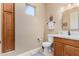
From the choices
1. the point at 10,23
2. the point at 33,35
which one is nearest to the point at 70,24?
the point at 33,35

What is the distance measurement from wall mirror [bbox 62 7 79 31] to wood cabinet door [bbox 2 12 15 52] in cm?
93

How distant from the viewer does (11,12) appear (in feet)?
6.81

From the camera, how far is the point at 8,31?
1975 millimetres

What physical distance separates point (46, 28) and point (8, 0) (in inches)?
33.7

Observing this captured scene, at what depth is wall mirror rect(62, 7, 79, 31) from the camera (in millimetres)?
2197

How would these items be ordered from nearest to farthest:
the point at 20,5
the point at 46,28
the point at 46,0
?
the point at 46,0, the point at 20,5, the point at 46,28

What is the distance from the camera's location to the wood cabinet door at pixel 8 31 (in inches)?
77.6

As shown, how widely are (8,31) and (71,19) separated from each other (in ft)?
3.80

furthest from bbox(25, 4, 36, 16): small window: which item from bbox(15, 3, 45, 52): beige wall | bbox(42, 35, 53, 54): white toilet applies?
bbox(42, 35, 53, 54): white toilet

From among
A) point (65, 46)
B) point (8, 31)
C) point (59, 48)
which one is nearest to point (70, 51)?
point (65, 46)

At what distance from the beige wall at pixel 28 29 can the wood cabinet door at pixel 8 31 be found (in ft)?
0.32

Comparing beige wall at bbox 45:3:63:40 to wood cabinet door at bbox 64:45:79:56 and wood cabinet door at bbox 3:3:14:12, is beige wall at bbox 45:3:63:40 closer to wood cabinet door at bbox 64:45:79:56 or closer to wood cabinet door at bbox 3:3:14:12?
wood cabinet door at bbox 64:45:79:56

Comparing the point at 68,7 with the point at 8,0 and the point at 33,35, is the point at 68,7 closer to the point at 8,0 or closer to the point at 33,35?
the point at 33,35

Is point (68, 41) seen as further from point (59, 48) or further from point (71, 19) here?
point (71, 19)
